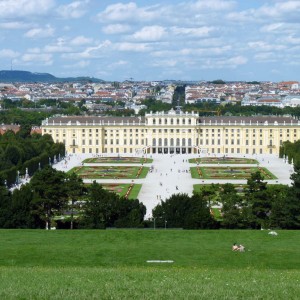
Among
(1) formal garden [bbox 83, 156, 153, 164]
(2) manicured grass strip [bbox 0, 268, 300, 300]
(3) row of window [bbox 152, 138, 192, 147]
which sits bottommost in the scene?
(1) formal garden [bbox 83, 156, 153, 164]

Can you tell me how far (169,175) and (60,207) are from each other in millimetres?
25239

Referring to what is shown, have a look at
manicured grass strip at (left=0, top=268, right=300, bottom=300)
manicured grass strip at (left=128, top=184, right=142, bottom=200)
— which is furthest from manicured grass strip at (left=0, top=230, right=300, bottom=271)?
manicured grass strip at (left=128, top=184, right=142, bottom=200)

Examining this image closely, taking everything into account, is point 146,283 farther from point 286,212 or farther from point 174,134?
point 174,134

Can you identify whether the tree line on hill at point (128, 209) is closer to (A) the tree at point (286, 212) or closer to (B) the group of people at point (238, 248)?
(A) the tree at point (286, 212)

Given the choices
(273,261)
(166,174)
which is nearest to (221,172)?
(166,174)

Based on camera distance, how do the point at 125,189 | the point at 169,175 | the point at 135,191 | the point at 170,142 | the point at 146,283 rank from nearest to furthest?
the point at 146,283 → the point at 135,191 → the point at 125,189 → the point at 169,175 → the point at 170,142

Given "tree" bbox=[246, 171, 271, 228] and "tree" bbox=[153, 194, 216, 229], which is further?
"tree" bbox=[246, 171, 271, 228]

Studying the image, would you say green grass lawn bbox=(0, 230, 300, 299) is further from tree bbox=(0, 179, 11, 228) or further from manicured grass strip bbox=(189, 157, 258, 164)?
manicured grass strip bbox=(189, 157, 258, 164)

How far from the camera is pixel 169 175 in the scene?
55.1m

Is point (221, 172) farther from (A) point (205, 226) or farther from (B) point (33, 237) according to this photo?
(B) point (33, 237)

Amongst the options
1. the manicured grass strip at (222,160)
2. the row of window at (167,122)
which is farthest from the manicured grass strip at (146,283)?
the row of window at (167,122)

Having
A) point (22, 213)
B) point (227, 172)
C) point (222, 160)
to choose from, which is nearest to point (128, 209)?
point (22, 213)

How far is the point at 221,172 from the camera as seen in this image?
2255 inches

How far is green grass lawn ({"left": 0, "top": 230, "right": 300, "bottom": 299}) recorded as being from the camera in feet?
41.5
